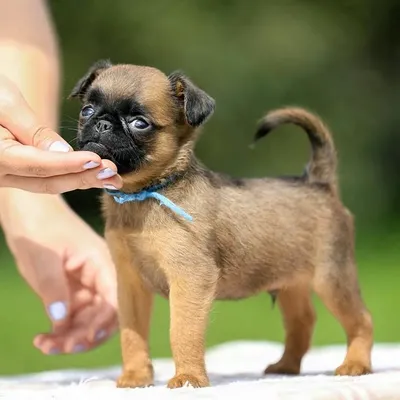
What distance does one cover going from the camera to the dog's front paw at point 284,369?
3.81m

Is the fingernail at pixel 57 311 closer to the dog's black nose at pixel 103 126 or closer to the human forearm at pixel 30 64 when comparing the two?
the human forearm at pixel 30 64

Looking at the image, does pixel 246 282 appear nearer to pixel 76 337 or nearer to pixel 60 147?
pixel 60 147

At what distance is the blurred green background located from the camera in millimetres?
12234

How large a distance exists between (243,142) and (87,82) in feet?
29.8

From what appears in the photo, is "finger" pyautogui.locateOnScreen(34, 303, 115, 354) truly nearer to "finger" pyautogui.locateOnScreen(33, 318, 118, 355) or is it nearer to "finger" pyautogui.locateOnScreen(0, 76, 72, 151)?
"finger" pyautogui.locateOnScreen(33, 318, 118, 355)

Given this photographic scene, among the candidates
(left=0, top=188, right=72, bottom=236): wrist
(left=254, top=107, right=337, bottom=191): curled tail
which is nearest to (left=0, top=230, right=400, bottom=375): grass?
(left=0, top=188, right=72, bottom=236): wrist

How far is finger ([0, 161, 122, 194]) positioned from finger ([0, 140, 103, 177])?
0.09 ft

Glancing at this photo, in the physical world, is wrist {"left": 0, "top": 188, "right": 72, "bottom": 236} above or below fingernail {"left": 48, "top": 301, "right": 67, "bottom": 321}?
above

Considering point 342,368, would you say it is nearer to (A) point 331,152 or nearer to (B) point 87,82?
(A) point 331,152

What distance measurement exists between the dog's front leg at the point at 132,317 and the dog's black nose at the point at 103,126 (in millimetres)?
451

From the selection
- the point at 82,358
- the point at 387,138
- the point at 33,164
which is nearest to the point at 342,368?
the point at 33,164

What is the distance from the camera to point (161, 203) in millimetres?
3234

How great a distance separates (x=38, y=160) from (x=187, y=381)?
33.1 inches

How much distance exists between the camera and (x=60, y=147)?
3.05m
